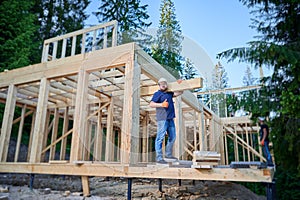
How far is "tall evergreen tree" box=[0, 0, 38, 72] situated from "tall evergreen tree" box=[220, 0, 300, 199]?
9755 mm

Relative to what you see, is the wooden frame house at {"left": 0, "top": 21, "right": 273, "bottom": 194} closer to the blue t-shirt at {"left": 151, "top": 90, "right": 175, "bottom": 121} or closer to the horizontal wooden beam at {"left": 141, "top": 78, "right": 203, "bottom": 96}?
the horizontal wooden beam at {"left": 141, "top": 78, "right": 203, "bottom": 96}

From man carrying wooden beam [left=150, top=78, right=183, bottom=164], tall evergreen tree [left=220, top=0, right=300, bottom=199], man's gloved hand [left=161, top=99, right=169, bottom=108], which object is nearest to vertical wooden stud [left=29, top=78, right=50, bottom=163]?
man carrying wooden beam [left=150, top=78, right=183, bottom=164]

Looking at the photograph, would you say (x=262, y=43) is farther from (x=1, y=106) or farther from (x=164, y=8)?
(x=1, y=106)

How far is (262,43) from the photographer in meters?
4.84

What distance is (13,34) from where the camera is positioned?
469 inches

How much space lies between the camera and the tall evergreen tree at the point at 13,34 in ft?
35.6

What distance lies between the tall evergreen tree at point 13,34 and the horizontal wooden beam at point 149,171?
6.81 meters

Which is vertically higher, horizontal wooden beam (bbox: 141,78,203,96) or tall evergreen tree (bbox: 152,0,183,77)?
tall evergreen tree (bbox: 152,0,183,77)

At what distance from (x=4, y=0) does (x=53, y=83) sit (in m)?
8.01

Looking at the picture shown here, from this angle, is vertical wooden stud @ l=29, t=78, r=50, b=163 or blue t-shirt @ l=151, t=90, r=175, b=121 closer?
blue t-shirt @ l=151, t=90, r=175, b=121

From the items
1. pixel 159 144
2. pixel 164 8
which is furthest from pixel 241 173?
pixel 164 8

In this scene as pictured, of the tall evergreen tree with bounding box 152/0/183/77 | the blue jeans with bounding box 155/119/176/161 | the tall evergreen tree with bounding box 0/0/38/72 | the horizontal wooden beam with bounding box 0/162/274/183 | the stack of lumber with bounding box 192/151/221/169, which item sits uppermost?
the tall evergreen tree with bounding box 0/0/38/72

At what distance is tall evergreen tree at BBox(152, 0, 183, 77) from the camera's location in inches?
170

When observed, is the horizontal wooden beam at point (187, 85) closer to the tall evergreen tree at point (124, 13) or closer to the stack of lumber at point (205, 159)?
the stack of lumber at point (205, 159)
